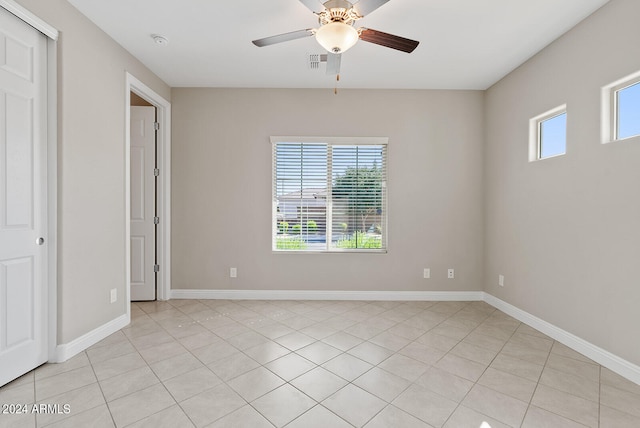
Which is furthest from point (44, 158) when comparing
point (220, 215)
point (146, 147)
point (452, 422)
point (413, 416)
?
point (452, 422)

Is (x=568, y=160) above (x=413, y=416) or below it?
above

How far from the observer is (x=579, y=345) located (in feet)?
7.95

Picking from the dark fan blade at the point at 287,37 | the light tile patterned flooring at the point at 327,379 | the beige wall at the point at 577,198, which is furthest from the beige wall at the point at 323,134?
the dark fan blade at the point at 287,37

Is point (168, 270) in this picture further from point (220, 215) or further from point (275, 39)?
point (275, 39)

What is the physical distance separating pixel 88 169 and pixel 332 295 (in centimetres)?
299

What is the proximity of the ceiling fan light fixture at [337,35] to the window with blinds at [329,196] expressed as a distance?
1878mm

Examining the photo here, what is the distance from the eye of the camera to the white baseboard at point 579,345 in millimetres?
2041

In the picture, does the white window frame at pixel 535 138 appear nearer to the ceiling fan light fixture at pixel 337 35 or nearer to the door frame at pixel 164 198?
the ceiling fan light fixture at pixel 337 35

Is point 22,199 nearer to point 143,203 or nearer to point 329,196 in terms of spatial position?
point 143,203

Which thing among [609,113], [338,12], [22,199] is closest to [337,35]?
[338,12]

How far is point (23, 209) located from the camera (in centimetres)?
202

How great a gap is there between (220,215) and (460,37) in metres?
3.37

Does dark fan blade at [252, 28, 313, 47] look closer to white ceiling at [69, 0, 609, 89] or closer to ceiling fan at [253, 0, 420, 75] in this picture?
ceiling fan at [253, 0, 420, 75]

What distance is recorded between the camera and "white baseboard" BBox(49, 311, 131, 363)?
2.21 m
